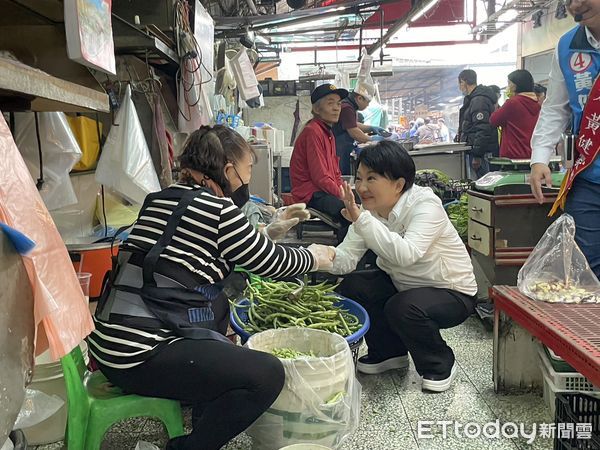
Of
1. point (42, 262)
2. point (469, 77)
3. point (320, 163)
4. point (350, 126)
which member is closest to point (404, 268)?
point (320, 163)

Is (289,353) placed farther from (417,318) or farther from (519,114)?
(519,114)

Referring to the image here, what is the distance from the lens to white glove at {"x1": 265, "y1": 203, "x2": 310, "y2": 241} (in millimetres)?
2721

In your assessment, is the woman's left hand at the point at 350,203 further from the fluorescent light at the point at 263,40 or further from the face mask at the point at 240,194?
the fluorescent light at the point at 263,40

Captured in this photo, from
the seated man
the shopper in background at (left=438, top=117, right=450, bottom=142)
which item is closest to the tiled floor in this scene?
the seated man

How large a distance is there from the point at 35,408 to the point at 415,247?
1686 millimetres

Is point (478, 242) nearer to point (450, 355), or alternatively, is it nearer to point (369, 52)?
point (450, 355)

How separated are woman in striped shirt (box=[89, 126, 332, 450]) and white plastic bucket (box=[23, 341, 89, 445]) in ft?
1.40

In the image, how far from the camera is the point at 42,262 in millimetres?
984

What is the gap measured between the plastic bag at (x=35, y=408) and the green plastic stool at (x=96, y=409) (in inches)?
2.9

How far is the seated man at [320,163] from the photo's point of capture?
433 centimetres

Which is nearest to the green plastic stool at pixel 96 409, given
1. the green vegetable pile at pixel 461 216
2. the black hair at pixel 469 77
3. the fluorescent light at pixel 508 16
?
the green vegetable pile at pixel 461 216

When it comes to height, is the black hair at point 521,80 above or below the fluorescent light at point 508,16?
below

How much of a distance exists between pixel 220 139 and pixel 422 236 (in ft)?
3.58
